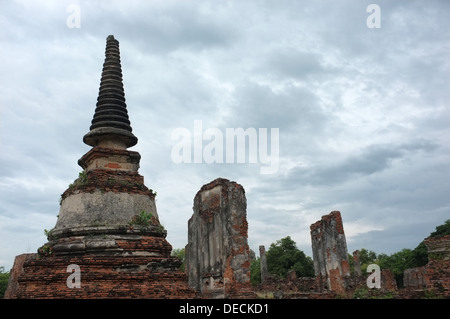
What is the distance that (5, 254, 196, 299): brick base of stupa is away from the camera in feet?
29.1

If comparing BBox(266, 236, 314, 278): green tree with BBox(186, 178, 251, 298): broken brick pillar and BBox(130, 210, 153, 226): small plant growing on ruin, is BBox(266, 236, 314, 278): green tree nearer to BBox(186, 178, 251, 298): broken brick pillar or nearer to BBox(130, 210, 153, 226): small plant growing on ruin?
BBox(186, 178, 251, 298): broken brick pillar

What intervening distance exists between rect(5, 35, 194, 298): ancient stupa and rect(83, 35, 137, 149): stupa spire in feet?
0.11

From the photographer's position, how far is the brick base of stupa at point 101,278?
8867mm

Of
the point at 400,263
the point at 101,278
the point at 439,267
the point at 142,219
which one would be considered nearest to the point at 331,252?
the point at 439,267

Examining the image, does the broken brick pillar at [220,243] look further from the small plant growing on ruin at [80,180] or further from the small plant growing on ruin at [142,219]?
the small plant growing on ruin at [80,180]

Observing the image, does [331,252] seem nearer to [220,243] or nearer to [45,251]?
[220,243]

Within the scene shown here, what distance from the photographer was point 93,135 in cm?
1195

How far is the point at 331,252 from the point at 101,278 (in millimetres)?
15072

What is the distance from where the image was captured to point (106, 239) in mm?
9805

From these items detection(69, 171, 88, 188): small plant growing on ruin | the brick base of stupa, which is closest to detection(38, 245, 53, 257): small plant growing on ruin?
the brick base of stupa
